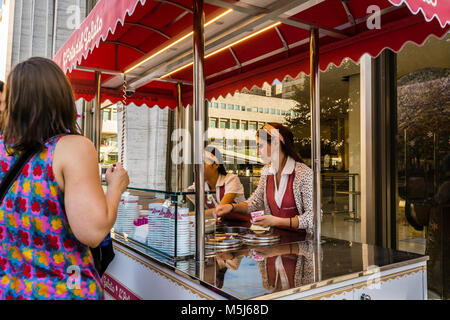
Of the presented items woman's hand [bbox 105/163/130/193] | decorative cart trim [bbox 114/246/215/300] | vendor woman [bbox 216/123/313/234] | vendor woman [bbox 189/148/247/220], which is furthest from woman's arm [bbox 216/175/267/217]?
woman's hand [bbox 105/163/130/193]

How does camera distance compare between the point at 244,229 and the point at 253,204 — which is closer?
the point at 244,229

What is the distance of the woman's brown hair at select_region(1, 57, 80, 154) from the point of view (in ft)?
3.83

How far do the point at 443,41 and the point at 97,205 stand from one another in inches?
143

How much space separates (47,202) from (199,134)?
792mm

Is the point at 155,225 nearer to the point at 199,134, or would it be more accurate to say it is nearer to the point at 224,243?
the point at 224,243

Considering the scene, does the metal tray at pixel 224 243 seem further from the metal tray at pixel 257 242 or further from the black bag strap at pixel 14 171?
the black bag strap at pixel 14 171

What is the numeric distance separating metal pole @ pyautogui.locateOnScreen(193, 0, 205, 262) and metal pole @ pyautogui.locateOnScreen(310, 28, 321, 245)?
85cm

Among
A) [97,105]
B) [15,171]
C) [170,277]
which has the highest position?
[97,105]

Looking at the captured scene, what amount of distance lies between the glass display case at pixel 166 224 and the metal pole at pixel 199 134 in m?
0.08

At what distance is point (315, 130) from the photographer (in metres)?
2.28

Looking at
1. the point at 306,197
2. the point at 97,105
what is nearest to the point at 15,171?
the point at 306,197

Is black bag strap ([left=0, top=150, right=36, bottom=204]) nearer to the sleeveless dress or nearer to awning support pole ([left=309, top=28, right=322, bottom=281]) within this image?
the sleeveless dress
